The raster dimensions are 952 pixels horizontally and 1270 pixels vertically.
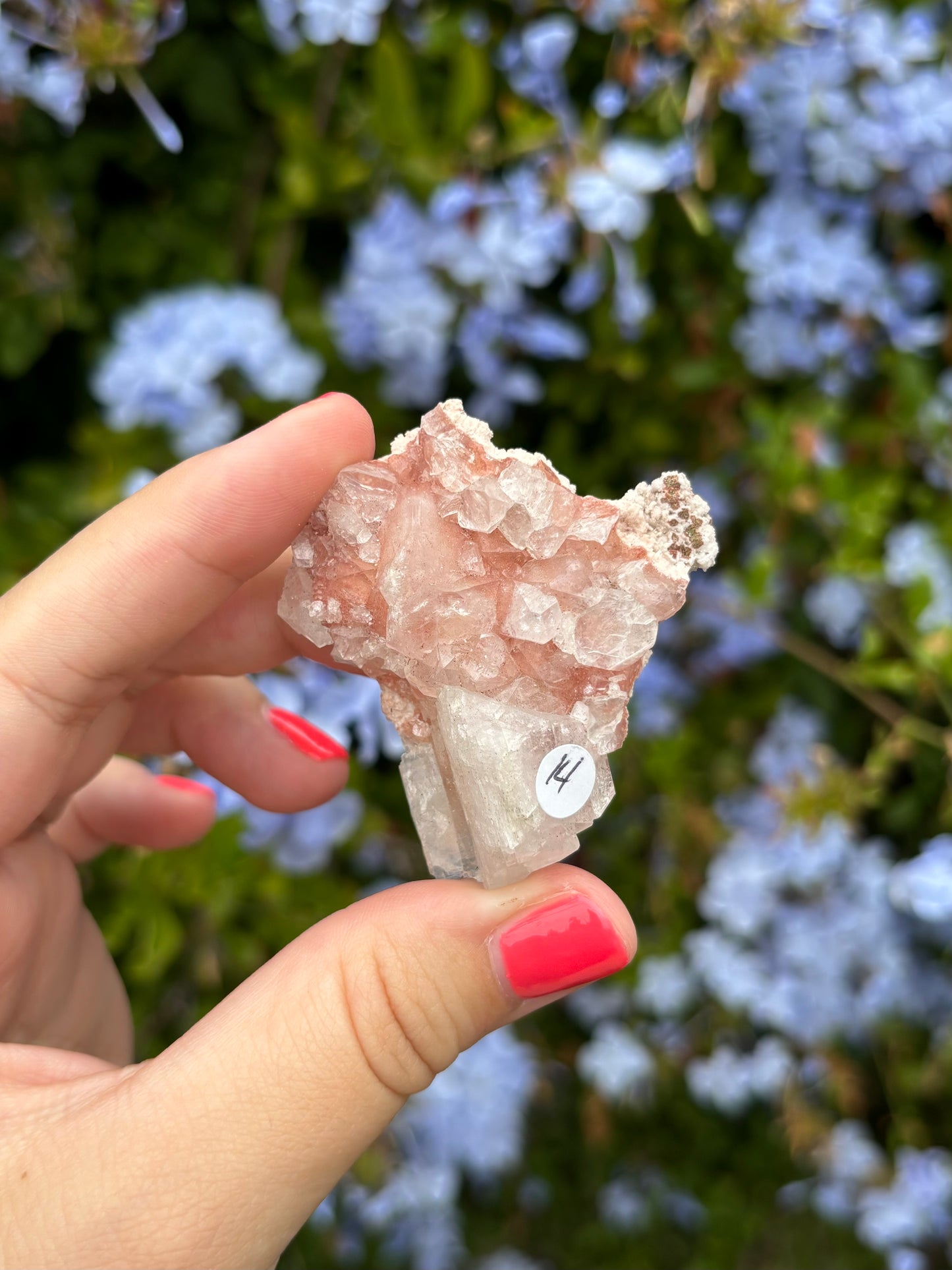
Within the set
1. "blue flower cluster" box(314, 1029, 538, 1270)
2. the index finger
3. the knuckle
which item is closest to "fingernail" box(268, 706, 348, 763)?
the index finger

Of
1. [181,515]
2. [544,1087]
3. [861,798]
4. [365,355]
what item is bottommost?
[544,1087]

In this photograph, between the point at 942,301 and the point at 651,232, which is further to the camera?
the point at 942,301

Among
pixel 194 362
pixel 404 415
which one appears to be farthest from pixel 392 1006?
pixel 404 415

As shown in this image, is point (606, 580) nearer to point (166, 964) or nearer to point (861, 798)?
point (861, 798)

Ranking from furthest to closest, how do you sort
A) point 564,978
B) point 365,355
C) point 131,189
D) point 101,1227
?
point 131,189, point 365,355, point 564,978, point 101,1227

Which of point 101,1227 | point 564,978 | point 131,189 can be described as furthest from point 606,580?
point 131,189

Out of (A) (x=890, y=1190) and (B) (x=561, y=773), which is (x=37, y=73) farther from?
(A) (x=890, y=1190)

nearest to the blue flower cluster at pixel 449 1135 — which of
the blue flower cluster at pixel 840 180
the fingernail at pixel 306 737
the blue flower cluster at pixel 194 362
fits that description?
the fingernail at pixel 306 737

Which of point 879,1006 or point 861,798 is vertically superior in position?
point 861,798
